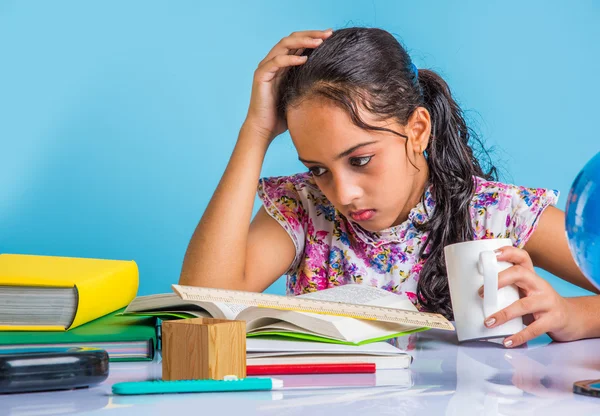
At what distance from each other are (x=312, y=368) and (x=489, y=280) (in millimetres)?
298

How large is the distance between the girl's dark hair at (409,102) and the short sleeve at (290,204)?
213mm

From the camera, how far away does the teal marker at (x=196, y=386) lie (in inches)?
27.1

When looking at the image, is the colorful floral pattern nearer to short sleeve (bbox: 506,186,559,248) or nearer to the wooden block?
short sleeve (bbox: 506,186,559,248)

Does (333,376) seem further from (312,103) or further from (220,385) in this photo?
(312,103)

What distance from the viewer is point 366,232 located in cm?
169

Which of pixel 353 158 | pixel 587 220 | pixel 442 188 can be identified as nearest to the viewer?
pixel 587 220

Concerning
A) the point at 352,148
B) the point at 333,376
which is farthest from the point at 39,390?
the point at 352,148

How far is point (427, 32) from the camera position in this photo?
10.4 feet

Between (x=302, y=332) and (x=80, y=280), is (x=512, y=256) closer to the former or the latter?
(x=302, y=332)

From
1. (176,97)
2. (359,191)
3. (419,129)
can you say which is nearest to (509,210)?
(419,129)

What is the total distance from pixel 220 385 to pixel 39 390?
0.17 metres

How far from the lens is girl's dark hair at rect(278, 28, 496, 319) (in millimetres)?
1450

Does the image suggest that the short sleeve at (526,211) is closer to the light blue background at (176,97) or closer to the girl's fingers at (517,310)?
the girl's fingers at (517,310)

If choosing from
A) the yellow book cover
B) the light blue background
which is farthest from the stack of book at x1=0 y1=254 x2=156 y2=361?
the light blue background
